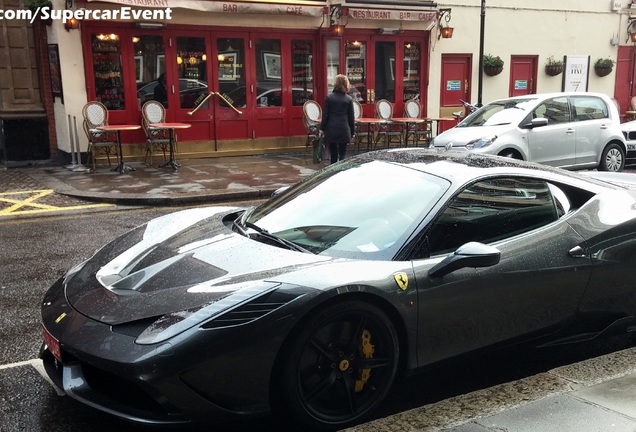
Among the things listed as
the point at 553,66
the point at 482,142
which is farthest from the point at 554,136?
the point at 553,66

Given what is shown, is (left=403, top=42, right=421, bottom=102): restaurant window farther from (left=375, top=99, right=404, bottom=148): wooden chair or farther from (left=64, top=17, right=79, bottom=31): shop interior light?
(left=64, top=17, right=79, bottom=31): shop interior light

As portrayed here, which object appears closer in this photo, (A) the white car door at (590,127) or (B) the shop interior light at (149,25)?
(A) the white car door at (590,127)

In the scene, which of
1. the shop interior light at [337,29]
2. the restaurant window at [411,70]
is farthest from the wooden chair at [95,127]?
the restaurant window at [411,70]

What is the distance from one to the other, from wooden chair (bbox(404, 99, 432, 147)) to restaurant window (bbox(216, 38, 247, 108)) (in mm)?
4346

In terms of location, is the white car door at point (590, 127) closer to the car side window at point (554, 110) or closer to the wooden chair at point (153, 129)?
the car side window at point (554, 110)

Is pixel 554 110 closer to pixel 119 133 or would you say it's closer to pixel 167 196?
pixel 167 196

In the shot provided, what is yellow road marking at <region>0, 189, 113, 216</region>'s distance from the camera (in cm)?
904

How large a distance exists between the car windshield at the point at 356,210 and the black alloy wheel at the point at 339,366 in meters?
0.40

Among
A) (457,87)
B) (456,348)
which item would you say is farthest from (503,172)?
(457,87)

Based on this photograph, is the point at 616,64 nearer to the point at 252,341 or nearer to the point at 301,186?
the point at 301,186

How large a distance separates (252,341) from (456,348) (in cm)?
122

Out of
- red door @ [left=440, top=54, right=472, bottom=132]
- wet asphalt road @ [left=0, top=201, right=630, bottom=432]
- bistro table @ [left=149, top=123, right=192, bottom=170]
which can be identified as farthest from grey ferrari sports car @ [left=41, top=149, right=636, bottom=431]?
red door @ [left=440, top=54, right=472, bottom=132]

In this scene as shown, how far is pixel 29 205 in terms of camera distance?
9.42 metres

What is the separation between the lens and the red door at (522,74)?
60.5ft
